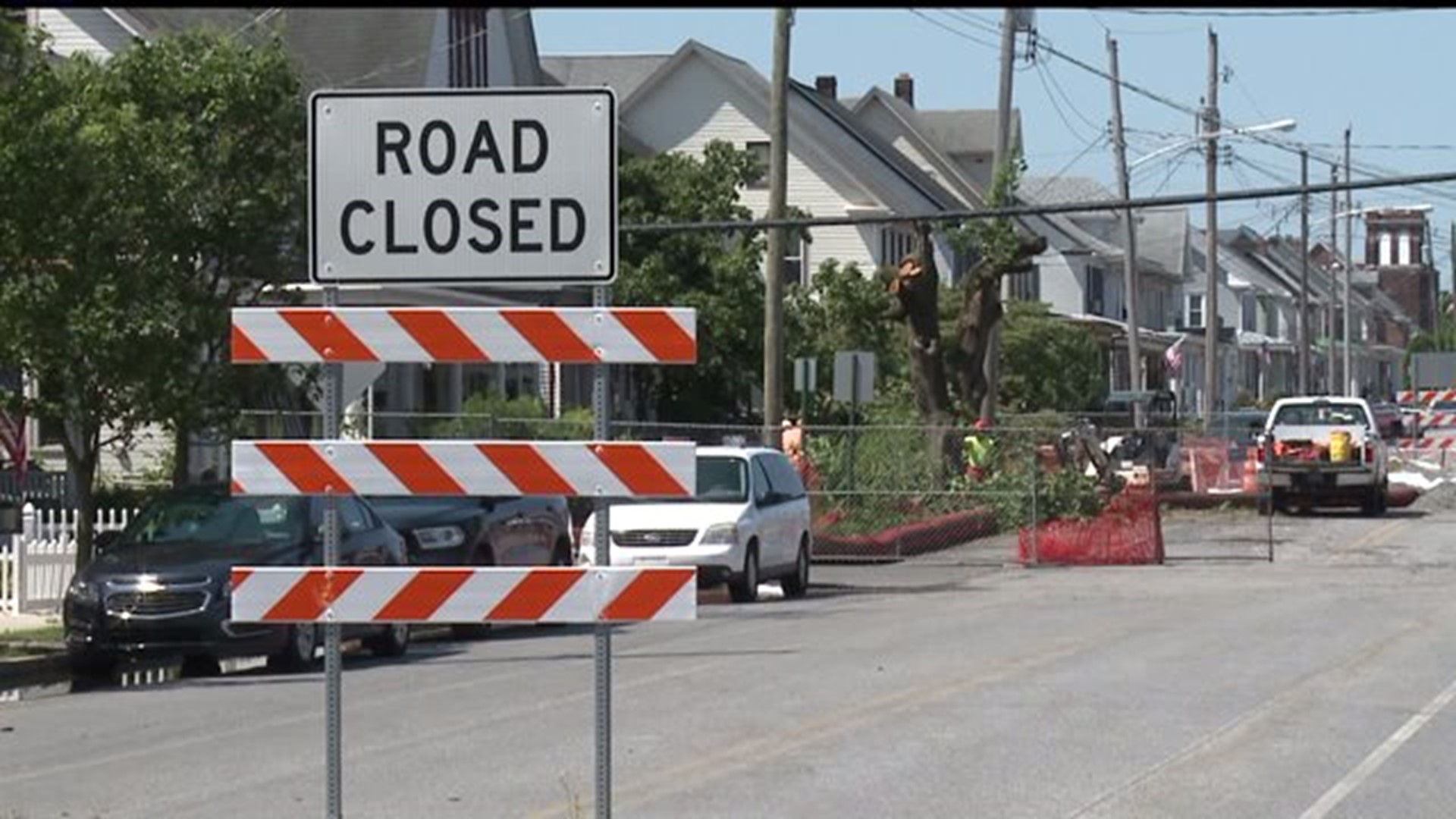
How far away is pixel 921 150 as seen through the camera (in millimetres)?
74062

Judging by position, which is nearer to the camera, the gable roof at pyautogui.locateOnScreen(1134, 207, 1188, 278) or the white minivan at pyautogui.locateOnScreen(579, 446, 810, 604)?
the white minivan at pyautogui.locateOnScreen(579, 446, 810, 604)

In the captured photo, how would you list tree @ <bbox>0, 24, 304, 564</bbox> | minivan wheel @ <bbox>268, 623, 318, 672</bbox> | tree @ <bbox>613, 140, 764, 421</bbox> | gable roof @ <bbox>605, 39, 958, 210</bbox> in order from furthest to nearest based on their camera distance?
gable roof @ <bbox>605, 39, 958, 210</bbox> < tree @ <bbox>613, 140, 764, 421</bbox> < tree @ <bbox>0, 24, 304, 564</bbox> < minivan wheel @ <bbox>268, 623, 318, 672</bbox>

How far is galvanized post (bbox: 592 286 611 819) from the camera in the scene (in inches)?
350

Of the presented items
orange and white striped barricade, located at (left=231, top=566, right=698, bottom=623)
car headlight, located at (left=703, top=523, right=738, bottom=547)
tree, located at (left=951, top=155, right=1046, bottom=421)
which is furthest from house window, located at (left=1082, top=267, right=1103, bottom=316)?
orange and white striped barricade, located at (left=231, top=566, right=698, bottom=623)

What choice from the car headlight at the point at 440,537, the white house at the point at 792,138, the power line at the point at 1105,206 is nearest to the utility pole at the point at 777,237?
the power line at the point at 1105,206

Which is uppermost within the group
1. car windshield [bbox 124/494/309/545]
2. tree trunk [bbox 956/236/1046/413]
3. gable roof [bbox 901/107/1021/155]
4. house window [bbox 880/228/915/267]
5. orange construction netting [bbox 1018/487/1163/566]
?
gable roof [bbox 901/107/1021/155]

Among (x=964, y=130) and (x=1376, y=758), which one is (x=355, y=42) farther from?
(x=964, y=130)

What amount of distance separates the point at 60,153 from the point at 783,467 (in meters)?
10.3

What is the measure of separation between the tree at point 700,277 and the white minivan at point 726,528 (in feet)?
66.1

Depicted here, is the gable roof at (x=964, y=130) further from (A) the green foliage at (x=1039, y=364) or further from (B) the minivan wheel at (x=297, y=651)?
(B) the minivan wheel at (x=297, y=651)

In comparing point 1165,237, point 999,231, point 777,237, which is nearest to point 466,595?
point 777,237

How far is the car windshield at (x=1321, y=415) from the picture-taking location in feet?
137

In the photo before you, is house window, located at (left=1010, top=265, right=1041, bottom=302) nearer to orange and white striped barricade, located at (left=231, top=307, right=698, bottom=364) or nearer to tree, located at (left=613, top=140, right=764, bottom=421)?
tree, located at (left=613, top=140, right=764, bottom=421)

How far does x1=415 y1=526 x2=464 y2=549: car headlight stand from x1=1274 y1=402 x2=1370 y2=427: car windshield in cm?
2239
